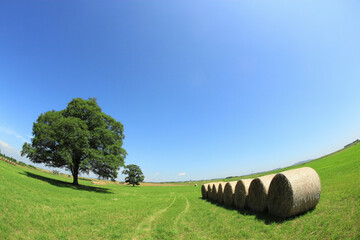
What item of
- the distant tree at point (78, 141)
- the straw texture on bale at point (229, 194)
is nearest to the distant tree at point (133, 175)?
the distant tree at point (78, 141)

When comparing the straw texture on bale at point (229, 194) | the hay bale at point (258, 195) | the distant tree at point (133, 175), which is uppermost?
the hay bale at point (258, 195)

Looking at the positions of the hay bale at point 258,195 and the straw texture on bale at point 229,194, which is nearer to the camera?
the hay bale at point 258,195

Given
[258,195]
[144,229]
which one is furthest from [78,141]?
[258,195]

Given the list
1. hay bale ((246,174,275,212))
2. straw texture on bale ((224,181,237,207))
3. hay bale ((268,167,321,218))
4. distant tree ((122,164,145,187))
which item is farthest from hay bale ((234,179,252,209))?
distant tree ((122,164,145,187))

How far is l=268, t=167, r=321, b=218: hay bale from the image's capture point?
775cm

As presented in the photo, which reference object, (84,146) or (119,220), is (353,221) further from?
(84,146)

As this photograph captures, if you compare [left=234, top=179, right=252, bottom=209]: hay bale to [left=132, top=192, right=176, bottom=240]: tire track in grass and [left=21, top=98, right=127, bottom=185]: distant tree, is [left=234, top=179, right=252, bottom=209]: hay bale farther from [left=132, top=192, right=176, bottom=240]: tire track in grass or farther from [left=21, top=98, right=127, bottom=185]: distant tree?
[left=21, top=98, right=127, bottom=185]: distant tree

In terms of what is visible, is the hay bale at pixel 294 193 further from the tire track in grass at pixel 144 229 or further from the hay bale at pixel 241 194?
the tire track in grass at pixel 144 229

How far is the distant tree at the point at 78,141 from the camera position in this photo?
902 inches

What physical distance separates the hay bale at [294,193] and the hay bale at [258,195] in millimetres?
779

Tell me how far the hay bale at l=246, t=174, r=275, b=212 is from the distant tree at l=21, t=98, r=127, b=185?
20.7 m

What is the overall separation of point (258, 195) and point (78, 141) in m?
24.3

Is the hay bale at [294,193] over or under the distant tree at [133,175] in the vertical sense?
over

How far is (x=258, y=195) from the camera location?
10031 mm
